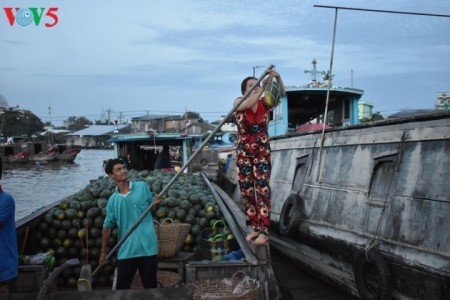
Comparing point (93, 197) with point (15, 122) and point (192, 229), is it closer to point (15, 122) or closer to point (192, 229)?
point (192, 229)

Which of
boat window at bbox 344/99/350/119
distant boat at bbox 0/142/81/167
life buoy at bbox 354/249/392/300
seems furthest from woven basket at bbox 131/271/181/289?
distant boat at bbox 0/142/81/167

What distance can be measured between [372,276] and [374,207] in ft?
2.76

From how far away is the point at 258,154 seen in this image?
4.67 metres

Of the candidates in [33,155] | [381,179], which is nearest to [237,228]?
[381,179]

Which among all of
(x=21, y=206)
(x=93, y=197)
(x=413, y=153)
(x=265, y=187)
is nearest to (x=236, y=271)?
(x=265, y=187)

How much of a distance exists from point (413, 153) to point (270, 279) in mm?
2378

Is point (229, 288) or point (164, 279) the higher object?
point (229, 288)

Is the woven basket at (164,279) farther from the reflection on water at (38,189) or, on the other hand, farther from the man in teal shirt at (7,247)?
the reflection on water at (38,189)

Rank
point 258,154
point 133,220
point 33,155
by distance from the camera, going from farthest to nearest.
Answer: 1. point 33,155
2. point 258,154
3. point 133,220

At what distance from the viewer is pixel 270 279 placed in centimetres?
396

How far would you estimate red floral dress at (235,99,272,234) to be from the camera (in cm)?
464

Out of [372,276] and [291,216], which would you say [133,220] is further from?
[291,216]

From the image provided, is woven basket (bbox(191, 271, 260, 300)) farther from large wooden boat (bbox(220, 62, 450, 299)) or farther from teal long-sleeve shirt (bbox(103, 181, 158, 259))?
large wooden boat (bbox(220, 62, 450, 299))

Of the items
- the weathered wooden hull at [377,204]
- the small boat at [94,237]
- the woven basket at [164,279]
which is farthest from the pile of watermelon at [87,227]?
the weathered wooden hull at [377,204]
